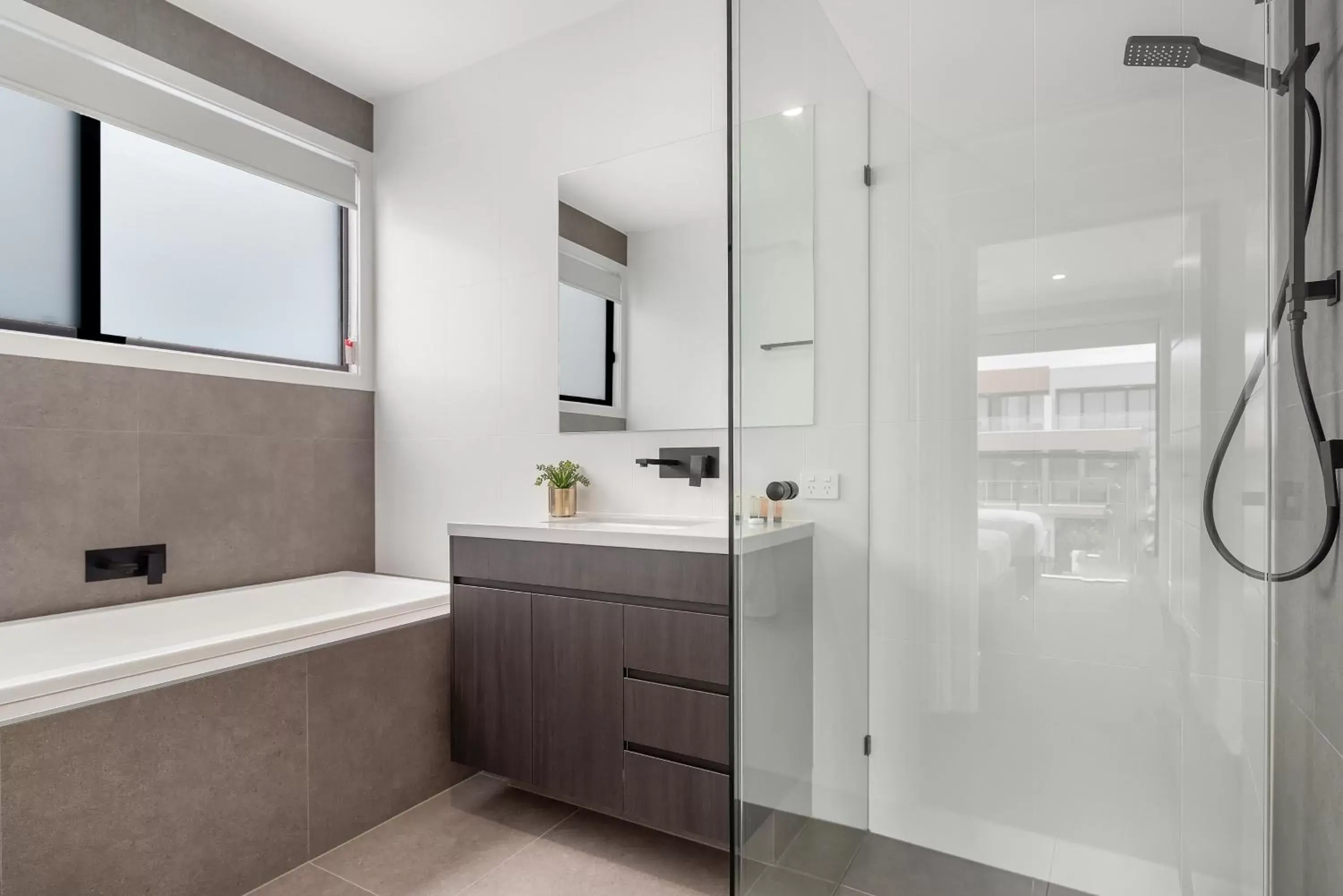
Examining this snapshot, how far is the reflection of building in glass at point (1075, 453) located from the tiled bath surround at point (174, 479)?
261 cm

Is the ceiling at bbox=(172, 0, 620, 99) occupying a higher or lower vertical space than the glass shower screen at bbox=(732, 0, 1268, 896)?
higher

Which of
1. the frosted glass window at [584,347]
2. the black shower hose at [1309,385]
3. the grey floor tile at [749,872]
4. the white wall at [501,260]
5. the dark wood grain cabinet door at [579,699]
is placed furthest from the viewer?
the frosted glass window at [584,347]

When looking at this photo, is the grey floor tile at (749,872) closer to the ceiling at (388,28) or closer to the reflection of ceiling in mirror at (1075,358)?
the reflection of ceiling in mirror at (1075,358)

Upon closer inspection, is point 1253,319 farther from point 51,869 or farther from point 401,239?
point 401,239

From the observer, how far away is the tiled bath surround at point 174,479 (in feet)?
6.94

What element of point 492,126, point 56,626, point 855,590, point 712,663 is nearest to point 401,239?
point 492,126

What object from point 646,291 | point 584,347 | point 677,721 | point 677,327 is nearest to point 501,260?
point 584,347

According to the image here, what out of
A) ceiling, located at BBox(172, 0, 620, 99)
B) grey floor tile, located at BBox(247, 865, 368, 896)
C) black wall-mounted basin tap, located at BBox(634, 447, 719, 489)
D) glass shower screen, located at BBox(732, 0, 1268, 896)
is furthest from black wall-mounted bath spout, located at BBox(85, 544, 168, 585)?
A: glass shower screen, located at BBox(732, 0, 1268, 896)

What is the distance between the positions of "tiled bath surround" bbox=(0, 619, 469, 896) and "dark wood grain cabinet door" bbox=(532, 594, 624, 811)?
44 centimetres

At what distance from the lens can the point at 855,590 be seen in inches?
51.9

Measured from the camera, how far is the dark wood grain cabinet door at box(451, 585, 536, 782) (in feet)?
6.99

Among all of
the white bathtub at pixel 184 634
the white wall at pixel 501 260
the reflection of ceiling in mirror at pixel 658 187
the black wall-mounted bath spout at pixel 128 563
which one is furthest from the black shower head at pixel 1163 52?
the black wall-mounted bath spout at pixel 128 563

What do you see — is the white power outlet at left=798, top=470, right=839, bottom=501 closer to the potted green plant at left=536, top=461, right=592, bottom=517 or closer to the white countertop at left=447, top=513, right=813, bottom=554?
the white countertop at left=447, top=513, right=813, bottom=554

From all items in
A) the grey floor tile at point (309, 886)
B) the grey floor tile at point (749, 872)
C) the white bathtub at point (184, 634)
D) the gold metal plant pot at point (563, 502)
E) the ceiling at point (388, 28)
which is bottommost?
the grey floor tile at point (309, 886)
